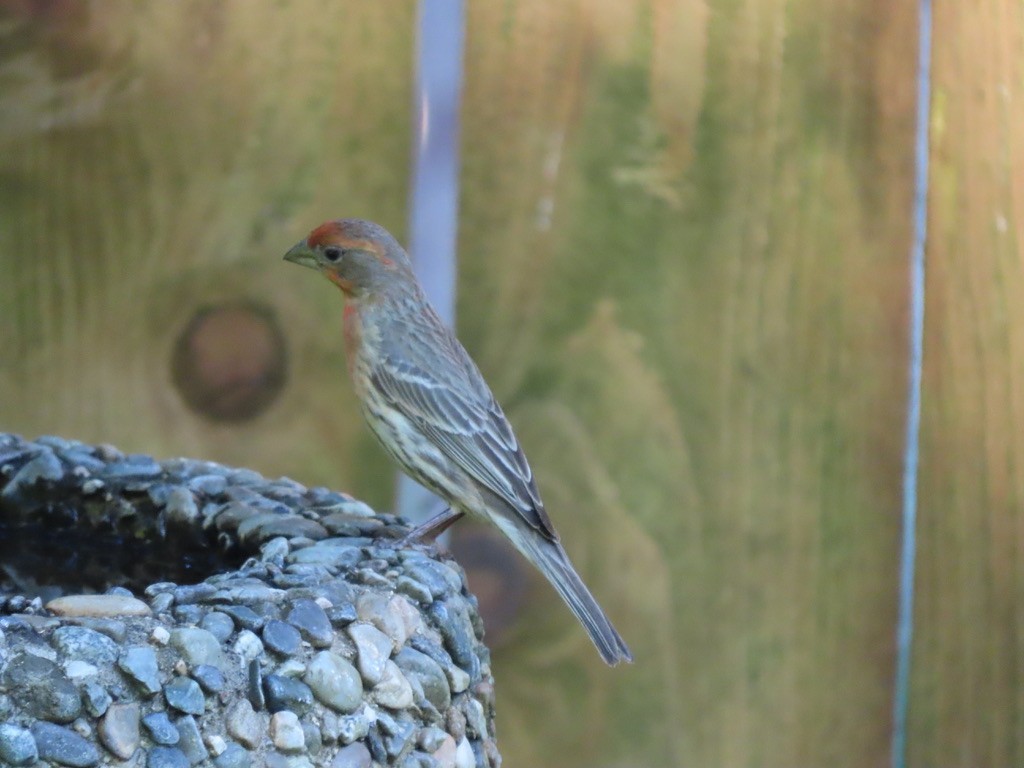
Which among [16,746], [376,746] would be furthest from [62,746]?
[376,746]

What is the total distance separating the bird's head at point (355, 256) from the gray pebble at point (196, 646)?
68.5 inches

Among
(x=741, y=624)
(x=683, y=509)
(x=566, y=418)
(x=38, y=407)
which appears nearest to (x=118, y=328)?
(x=38, y=407)

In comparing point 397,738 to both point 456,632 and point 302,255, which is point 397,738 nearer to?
point 456,632

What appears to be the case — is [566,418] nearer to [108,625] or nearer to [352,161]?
[352,161]

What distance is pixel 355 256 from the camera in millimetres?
3988

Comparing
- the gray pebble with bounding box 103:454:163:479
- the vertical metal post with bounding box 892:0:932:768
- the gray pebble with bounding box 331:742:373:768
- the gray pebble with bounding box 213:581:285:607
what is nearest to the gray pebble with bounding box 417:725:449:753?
the gray pebble with bounding box 331:742:373:768

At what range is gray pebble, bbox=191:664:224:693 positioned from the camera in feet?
7.52

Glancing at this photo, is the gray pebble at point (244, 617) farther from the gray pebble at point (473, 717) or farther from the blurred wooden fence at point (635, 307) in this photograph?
the blurred wooden fence at point (635, 307)

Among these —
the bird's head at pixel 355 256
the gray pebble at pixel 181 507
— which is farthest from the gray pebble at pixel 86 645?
the bird's head at pixel 355 256

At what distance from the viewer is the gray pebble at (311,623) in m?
2.48

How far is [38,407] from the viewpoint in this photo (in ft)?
14.0

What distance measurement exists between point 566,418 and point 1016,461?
Result: 1265 millimetres

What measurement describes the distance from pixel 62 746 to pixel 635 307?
2.39 metres

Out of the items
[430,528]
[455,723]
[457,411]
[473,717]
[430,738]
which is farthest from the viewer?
[457,411]
